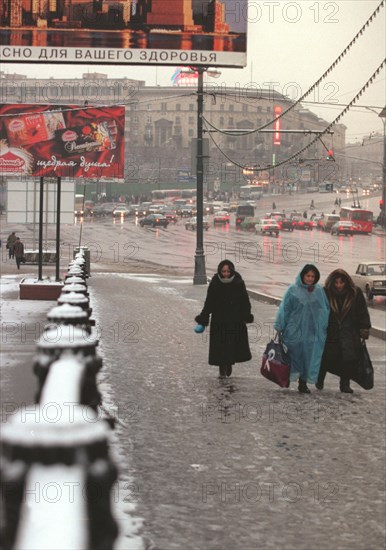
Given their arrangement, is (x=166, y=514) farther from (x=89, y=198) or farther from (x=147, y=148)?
(x=147, y=148)

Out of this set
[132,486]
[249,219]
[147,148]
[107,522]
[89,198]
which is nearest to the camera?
[107,522]

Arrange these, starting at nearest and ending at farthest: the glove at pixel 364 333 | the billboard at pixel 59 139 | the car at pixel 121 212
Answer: the glove at pixel 364 333
the billboard at pixel 59 139
the car at pixel 121 212

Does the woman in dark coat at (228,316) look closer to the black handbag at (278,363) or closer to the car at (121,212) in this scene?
the black handbag at (278,363)

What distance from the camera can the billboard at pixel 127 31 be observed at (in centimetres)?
1638

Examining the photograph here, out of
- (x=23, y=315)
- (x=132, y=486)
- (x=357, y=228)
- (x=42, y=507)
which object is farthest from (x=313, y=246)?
(x=42, y=507)

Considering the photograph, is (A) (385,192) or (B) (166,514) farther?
(A) (385,192)

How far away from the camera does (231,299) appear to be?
1144cm

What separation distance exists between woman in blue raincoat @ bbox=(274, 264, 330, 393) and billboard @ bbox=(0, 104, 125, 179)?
1803cm

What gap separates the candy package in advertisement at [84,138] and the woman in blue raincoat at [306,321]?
61.2ft

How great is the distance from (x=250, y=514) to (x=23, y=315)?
49.7ft

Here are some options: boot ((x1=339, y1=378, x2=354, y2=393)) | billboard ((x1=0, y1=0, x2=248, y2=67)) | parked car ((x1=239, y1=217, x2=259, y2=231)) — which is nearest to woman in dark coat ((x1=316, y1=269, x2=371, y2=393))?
boot ((x1=339, y1=378, x2=354, y2=393))

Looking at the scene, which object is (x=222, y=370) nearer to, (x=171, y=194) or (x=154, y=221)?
(x=154, y=221)

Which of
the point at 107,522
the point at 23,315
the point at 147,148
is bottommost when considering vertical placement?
the point at 23,315

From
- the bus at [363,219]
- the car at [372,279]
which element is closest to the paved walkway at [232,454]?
the car at [372,279]
